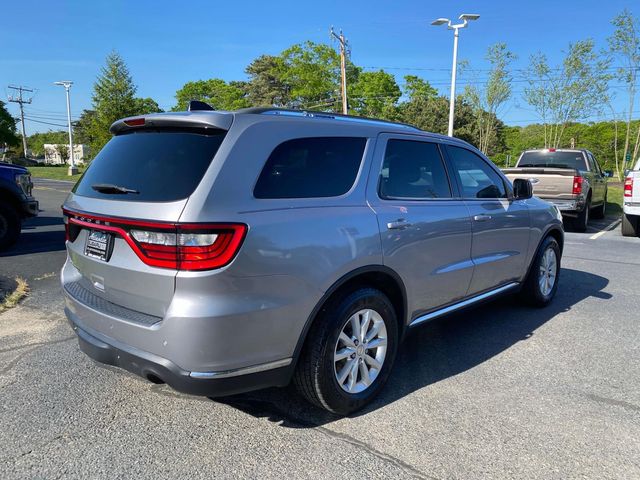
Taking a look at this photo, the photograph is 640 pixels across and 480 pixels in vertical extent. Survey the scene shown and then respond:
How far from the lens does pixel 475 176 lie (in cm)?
416

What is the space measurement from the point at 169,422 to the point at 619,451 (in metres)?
2.50

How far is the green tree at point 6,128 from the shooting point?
5828cm

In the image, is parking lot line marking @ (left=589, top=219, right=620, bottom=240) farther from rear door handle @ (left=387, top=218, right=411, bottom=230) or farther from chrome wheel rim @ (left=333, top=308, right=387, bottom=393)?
chrome wheel rim @ (left=333, top=308, right=387, bottom=393)

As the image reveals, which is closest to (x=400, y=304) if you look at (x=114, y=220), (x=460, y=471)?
(x=460, y=471)

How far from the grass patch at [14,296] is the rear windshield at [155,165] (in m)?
2.78

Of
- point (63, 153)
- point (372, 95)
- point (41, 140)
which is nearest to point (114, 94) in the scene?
point (372, 95)

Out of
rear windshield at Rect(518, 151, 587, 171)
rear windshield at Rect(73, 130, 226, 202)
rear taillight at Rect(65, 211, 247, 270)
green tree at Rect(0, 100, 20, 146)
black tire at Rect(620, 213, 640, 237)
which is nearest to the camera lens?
rear taillight at Rect(65, 211, 247, 270)

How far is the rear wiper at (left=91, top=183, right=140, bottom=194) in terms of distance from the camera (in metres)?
2.57

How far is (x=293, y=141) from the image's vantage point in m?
2.66

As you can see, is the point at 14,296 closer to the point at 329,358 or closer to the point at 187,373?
the point at 187,373

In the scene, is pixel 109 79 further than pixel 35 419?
Yes

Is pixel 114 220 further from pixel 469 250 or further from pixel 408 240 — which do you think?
pixel 469 250

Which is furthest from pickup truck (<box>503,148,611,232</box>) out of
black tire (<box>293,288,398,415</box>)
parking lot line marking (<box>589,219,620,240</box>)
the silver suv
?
black tire (<box>293,288,398,415</box>)

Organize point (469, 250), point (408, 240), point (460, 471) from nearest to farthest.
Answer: point (460, 471) < point (408, 240) < point (469, 250)
